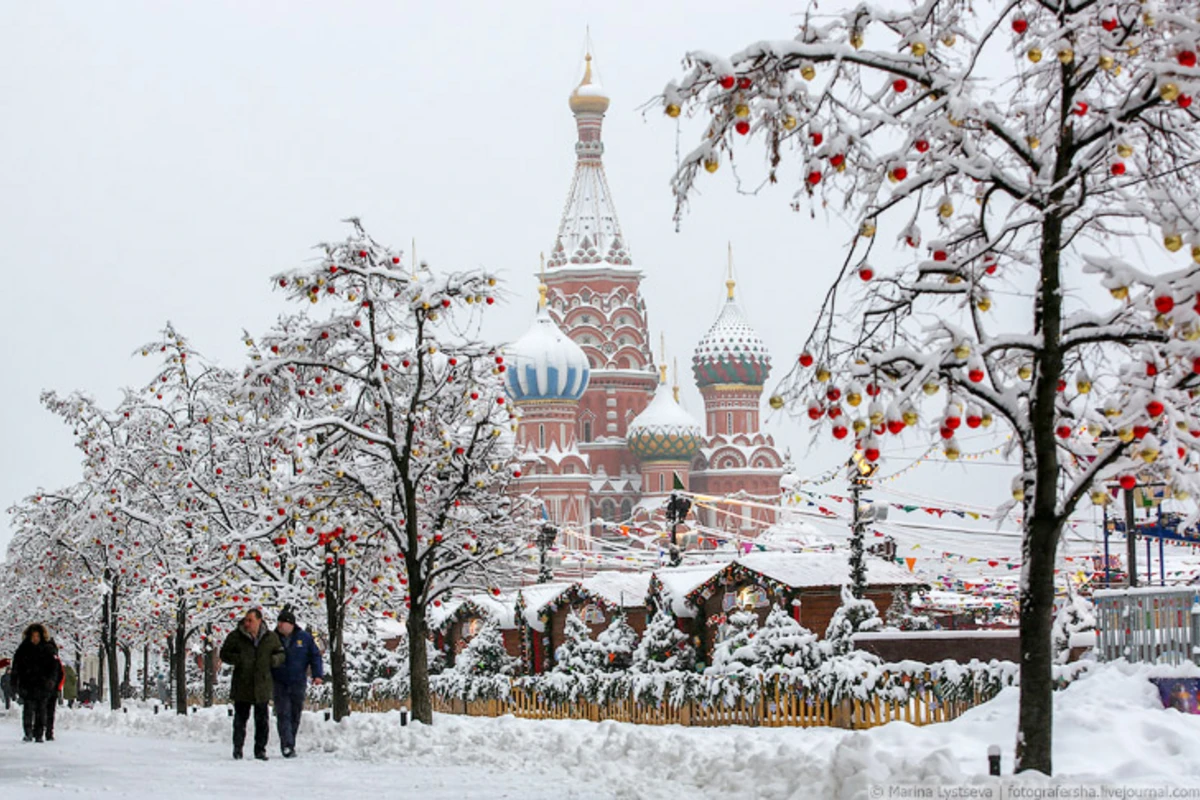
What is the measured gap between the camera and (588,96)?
337 feet

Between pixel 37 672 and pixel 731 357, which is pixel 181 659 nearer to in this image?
pixel 37 672

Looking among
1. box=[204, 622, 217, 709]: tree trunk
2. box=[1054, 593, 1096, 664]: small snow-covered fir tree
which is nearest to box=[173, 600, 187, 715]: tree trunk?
box=[204, 622, 217, 709]: tree trunk

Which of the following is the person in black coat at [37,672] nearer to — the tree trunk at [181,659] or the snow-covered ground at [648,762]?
the snow-covered ground at [648,762]

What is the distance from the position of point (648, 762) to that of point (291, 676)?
4.44 meters

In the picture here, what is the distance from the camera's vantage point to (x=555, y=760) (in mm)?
13664

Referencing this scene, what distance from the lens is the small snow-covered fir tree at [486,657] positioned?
3778 cm

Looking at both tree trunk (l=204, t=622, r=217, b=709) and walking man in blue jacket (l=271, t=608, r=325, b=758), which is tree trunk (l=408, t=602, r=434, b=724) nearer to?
walking man in blue jacket (l=271, t=608, r=325, b=758)

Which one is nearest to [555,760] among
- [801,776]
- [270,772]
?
[270,772]

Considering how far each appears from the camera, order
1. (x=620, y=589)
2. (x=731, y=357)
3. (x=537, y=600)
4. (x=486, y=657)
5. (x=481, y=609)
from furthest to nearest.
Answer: (x=731, y=357) → (x=481, y=609) → (x=537, y=600) → (x=620, y=589) → (x=486, y=657)

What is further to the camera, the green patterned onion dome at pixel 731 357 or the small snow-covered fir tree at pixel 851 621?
the green patterned onion dome at pixel 731 357

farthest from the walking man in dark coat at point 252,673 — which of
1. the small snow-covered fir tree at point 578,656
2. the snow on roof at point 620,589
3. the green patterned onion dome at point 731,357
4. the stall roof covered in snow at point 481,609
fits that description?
the green patterned onion dome at point 731,357

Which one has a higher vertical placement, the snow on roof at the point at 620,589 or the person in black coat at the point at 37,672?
the snow on roof at the point at 620,589

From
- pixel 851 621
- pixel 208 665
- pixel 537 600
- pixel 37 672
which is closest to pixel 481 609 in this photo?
pixel 537 600

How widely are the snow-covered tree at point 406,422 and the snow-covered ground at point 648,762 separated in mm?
3484
